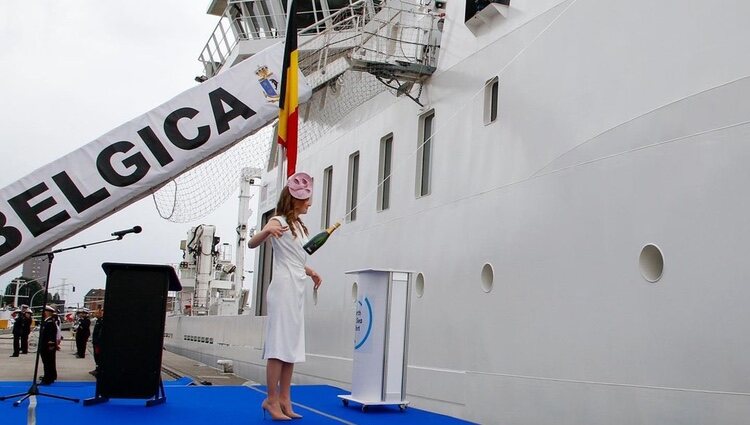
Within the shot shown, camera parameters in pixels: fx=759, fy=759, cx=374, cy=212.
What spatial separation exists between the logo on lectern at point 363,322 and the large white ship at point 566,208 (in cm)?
41

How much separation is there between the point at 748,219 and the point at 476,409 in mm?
3329

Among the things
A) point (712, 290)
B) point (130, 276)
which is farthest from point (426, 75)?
point (712, 290)

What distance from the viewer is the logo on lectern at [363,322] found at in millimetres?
7371

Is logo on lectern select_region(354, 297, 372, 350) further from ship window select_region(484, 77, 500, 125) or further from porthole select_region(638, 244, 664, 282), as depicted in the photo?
porthole select_region(638, 244, 664, 282)

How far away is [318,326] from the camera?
12648 millimetres

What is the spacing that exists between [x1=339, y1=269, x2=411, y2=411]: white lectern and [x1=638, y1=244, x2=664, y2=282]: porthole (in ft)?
7.97

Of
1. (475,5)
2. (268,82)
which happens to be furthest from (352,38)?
(475,5)

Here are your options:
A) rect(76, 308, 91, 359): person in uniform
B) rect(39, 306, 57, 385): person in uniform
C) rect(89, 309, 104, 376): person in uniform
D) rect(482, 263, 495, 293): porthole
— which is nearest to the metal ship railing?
rect(482, 263, 495, 293): porthole

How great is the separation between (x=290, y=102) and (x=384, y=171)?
12.3 ft

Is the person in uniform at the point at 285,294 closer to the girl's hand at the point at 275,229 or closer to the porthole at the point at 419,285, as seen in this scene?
the girl's hand at the point at 275,229

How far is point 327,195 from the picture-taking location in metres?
13.7

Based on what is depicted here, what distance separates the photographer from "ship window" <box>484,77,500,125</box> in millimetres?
8422

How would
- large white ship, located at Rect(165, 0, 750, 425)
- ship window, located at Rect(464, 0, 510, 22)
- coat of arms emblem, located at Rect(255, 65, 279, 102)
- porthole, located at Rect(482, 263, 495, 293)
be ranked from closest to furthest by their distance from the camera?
→ large white ship, located at Rect(165, 0, 750, 425)
porthole, located at Rect(482, 263, 495, 293)
ship window, located at Rect(464, 0, 510, 22)
coat of arms emblem, located at Rect(255, 65, 279, 102)

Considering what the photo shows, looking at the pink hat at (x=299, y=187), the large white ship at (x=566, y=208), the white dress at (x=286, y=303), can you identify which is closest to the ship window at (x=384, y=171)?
the large white ship at (x=566, y=208)
